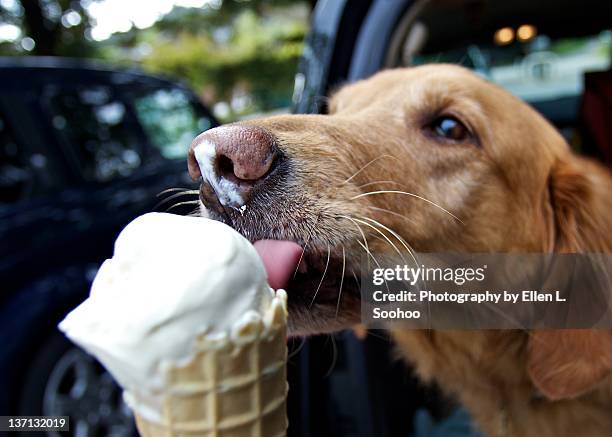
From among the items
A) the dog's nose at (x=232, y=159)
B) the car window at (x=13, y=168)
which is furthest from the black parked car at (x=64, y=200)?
the dog's nose at (x=232, y=159)

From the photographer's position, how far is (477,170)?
1.90 metres

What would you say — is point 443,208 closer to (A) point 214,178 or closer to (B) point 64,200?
(A) point 214,178

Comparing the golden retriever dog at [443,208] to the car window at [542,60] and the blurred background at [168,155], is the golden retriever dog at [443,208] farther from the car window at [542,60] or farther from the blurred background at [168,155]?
the car window at [542,60]

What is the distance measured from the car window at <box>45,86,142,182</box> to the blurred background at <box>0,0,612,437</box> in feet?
0.03

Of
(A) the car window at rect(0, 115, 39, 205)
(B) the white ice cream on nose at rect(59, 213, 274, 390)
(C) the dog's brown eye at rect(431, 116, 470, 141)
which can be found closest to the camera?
(B) the white ice cream on nose at rect(59, 213, 274, 390)

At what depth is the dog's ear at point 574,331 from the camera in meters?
1.72

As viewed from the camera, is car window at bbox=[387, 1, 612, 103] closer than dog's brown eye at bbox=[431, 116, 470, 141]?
No

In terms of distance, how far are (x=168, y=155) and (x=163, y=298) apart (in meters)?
3.68

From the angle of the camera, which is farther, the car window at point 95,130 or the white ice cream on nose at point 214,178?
the car window at point 95,130

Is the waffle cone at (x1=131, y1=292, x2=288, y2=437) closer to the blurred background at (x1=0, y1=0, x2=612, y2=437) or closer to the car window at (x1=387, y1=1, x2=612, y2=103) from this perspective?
the blurred background at (x1=0, y1=0, x2=612, y2=437)

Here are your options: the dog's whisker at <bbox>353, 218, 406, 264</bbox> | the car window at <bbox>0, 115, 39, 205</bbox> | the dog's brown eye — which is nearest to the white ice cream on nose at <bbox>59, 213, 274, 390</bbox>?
the dog's whisker at <bbox>353, 218, 406, 264</bbox>

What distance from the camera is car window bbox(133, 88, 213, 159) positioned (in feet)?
14.6

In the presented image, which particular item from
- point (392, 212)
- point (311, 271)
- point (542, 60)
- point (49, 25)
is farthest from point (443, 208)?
point (49, 25)

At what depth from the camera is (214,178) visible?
1287 mm
